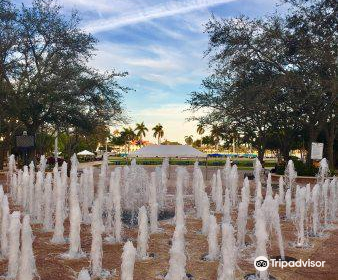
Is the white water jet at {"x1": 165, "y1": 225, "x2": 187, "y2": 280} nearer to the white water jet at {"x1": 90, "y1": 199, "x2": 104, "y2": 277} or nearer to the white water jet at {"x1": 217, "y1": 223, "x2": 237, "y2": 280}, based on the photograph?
the white water jet at {"x1": 217, "y1": 223, "x2": 237, "y2": 280}

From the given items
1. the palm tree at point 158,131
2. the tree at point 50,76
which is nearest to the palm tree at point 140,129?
the palm tree at point 158,131

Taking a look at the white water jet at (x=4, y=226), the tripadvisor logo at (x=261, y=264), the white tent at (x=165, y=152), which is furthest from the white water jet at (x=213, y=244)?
the white tent at (x=165, y=152)

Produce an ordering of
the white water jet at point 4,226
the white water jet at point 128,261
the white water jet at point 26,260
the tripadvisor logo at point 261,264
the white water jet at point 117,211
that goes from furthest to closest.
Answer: the white water jet at point 117,211 → the white water jet at point 4,226 → the tripadvisor logo at point 261,264 → the white water jet at point 26,260 → the white water jet at point 128,261

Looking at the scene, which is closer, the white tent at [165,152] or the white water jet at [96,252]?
the white water jet at [96,252]

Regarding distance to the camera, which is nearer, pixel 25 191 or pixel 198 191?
pixel 198 191

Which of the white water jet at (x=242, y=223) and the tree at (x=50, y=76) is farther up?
the tree at (x=50, y=76)

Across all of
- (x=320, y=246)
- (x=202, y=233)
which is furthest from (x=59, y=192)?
(x=320, y=246)

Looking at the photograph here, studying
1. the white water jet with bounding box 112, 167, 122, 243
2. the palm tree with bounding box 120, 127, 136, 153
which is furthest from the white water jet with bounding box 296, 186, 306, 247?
the palm tree with bounding box 120, 127, 136, 153

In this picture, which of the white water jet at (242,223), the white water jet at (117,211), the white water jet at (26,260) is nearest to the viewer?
the white water jet at (26,260)

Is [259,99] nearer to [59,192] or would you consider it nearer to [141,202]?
[141,202]

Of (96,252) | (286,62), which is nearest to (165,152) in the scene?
(286,62)

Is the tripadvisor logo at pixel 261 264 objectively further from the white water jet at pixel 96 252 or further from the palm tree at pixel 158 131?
the palm tree at pixel 158 131

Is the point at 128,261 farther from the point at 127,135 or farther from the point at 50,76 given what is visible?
the point at 127,135

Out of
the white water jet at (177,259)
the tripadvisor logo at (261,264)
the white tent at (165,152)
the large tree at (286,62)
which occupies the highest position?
the large tree at (286,62)
